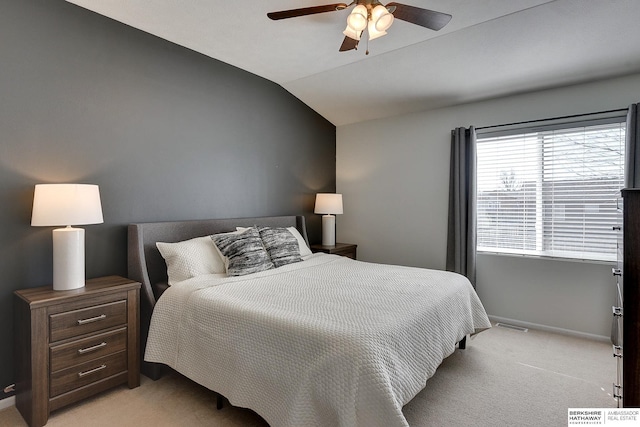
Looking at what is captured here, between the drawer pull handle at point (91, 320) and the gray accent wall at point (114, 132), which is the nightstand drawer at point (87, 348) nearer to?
the drawer pull handle at point (91, 320)

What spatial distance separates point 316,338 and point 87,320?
1.57 metres

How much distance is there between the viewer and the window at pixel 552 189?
120 inches

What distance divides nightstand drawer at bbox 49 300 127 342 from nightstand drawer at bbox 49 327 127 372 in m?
0.05

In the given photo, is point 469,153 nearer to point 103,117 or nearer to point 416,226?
point 416,226

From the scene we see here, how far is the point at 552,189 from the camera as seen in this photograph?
334 centimetres

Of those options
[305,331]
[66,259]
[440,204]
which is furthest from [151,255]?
[440,204]

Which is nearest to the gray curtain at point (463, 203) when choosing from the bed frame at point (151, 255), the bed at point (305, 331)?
the bed at point (305, 331)

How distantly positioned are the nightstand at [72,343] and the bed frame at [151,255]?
14 cm

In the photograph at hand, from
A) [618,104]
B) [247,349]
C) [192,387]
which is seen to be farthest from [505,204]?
[192,387]

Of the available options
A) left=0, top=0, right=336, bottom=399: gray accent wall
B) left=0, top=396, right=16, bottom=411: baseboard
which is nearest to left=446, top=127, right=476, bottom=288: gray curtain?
left=0, top=0, right=336, bottom=399: gray accent wall

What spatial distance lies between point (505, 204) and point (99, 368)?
3.97 meters

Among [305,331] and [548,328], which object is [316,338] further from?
[548,328]

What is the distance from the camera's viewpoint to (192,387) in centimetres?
232

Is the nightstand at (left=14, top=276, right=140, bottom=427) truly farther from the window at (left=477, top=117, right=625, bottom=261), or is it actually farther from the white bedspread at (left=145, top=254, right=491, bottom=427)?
the window at (left=477, top=117, right=625, bottom=261)
